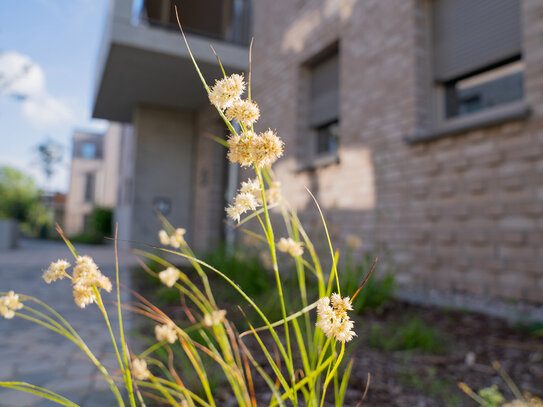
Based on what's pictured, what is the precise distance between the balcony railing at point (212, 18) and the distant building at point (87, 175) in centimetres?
1520

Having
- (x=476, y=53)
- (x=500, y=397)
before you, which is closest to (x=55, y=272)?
(x=500, y=397)

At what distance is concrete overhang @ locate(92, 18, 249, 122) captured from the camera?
18.2 feet

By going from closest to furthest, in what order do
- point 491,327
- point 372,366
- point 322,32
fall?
point 372,366
point 491,327
point 322,32

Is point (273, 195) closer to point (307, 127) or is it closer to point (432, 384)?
point (432, 384)

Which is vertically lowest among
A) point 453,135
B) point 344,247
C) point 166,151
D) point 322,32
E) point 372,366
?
point 372,366

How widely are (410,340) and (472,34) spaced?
2737mm

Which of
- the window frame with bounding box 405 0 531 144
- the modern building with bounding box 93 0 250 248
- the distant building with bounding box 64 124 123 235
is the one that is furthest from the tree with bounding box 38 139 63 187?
the window frame with bounding box 405 0 531 144

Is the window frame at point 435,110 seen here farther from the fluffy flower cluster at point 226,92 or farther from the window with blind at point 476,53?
the fluffy flower cluster at point 226,92

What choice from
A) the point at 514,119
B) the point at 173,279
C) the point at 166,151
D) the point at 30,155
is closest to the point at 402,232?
the point at 514,119

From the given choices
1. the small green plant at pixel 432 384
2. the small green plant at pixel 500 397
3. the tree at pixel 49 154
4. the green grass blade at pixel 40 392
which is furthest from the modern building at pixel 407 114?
the tree at pixel 49 154

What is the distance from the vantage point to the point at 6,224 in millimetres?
9320

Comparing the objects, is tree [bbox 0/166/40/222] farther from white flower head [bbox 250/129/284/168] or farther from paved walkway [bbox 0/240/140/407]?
white flower head [bbox 250/129/284/168]

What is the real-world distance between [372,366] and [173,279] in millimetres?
1155

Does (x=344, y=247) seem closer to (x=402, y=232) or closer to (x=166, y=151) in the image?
(x=402, y=232)
